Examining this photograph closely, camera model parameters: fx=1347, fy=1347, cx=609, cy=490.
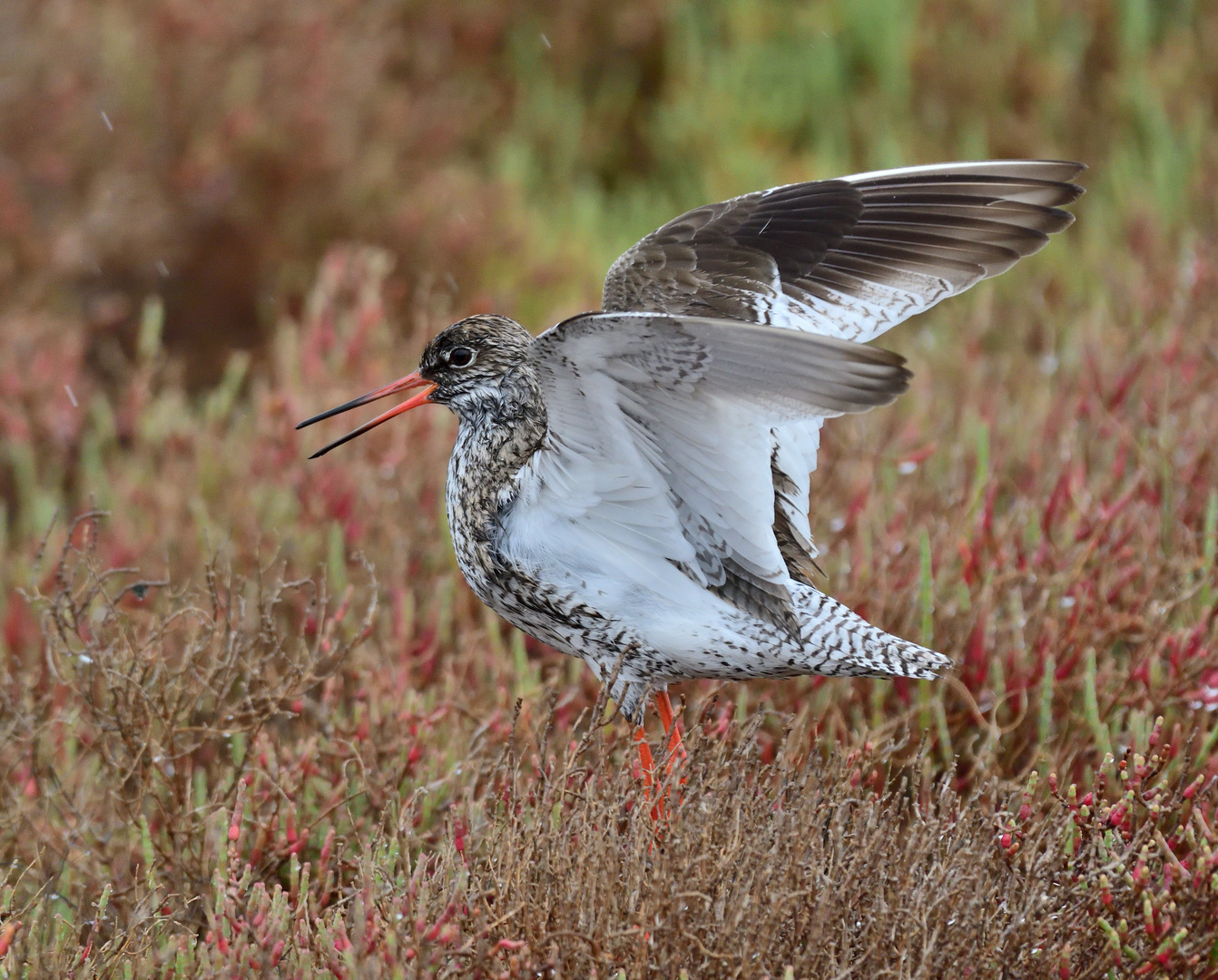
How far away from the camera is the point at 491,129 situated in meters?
7.95

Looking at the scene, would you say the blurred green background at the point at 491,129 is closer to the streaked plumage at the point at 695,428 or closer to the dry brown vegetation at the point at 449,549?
the dry brown vegetation at the point at 449,549

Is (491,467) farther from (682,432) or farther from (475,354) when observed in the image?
(682,432)

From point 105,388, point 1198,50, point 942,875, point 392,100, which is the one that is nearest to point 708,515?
point 942,875

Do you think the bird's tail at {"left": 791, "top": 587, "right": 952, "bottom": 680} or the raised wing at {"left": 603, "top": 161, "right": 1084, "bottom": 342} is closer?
the bird's tail at {"left": 791, "top": 587, "right": 952, "bottom": 680}

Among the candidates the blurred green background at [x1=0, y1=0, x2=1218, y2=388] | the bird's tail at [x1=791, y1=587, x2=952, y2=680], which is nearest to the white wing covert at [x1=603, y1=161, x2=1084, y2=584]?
the bird's tail at [x1=791, y1=587, x2=952, y2=680]

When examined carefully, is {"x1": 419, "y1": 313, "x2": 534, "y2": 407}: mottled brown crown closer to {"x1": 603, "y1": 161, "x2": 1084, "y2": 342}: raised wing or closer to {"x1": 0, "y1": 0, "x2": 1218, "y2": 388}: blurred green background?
{"x1": 603, "y1": 161, "x2": 1084, "y2": 342}: raised wing

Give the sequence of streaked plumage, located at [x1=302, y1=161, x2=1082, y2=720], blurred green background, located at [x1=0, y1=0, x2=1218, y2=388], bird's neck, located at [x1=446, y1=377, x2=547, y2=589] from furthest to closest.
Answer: blurred green background, located at [x1=0, y1=0, x2=1218, y2=388], bird's neck, located at [x1=446, y1=377, x2=547, y2=589], streaked plumage, located at [x1=302, y1=161, x2=1082, y2=720]

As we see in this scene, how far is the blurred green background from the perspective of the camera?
581 centimetres

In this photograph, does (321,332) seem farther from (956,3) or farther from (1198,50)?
(1198,50)

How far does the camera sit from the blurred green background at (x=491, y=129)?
5.81 metres

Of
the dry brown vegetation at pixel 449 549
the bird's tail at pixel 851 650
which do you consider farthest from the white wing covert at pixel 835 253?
the dry brown vegetation at pixel 449 549

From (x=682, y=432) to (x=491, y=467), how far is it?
0.43 m

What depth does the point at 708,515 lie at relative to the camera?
8.45 feet

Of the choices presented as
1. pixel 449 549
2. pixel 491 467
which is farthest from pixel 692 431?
pixel 449 549
